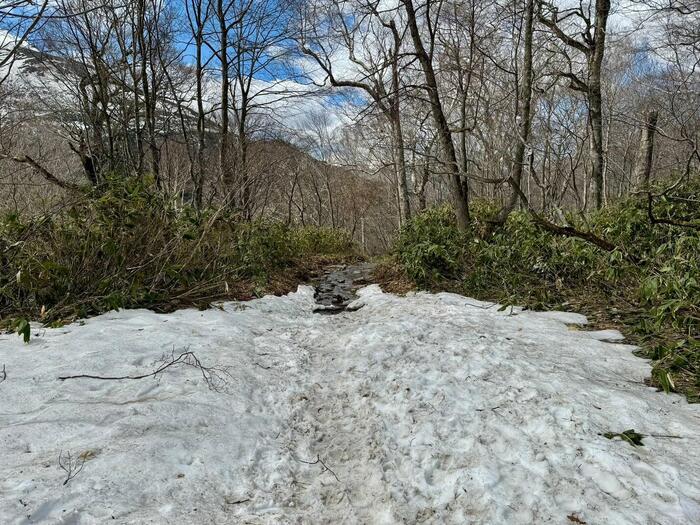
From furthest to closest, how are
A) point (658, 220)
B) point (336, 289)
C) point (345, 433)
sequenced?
point (336, 289) → point (658, 220) → point (345, 433)

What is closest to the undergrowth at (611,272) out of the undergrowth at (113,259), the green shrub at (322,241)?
the undergrowth at (113,259)

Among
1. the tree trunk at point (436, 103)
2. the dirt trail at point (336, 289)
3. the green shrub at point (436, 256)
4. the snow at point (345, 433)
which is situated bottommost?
the dirt trail at point (336, 289)

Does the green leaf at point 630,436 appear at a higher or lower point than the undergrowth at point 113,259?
lower

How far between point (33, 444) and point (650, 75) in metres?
22.4

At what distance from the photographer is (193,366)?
3.05 metres

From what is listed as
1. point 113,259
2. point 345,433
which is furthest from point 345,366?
point 113,259

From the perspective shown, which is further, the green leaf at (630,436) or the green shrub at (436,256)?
the green shrub at (436,256)

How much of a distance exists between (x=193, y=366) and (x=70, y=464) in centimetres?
127

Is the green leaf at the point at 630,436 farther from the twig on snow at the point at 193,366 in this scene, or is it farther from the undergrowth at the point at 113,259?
the undergrowth at the point at 113,259

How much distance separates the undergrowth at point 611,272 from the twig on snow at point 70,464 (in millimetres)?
3464

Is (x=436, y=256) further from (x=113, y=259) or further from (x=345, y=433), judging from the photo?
(x=113, y=259)

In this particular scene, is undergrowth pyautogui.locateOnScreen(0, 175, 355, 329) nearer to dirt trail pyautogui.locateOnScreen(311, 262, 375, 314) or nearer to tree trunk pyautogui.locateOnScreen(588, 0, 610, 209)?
dirt trail pyautogui.locateOnScreen(311, 262, 375, 314)

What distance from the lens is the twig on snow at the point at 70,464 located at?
1.74 meters

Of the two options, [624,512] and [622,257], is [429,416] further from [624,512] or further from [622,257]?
[622,257]
